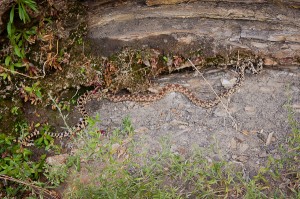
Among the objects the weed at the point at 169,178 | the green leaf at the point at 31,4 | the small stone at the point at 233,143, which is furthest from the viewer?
the small stone at the point at 233,143

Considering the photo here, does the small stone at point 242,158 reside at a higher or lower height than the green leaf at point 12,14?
lower

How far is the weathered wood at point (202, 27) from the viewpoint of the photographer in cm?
834

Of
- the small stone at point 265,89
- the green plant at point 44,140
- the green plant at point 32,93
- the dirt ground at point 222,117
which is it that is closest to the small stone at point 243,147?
the dirt ground at point 222,117

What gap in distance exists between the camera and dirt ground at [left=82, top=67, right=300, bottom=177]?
25.2ft

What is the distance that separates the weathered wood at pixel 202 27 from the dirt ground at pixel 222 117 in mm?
509

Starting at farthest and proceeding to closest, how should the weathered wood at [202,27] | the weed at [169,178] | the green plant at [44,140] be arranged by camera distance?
1. the weathered wood at [202,27]
2. the green plant at [44,140]
3. the weed at [169,178]

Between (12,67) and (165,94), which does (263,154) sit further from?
(12,67)

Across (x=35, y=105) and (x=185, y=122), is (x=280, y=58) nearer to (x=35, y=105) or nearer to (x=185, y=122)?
(x=185, y=122)

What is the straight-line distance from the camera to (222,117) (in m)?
8.27

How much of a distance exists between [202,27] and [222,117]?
1.59 metres

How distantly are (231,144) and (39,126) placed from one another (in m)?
3.28

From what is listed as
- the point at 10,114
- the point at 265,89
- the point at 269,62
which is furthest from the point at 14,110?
the point at 269,62

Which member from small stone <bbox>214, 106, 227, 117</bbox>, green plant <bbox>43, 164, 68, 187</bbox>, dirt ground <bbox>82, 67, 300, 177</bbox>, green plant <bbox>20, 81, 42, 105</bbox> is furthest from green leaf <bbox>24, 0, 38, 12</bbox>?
small stone <bbox>214, 106, 227, 117</bbox>

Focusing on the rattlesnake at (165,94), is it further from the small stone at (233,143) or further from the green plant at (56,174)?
the green plant at (56,174)
